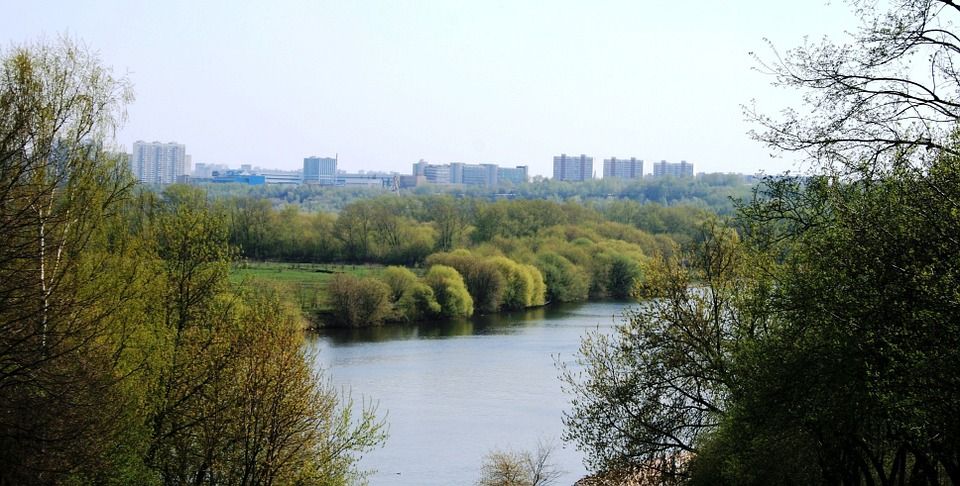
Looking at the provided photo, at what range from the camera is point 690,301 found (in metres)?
15.3

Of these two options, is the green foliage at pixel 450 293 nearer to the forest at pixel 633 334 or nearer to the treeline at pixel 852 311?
the forest at pixel 633 334

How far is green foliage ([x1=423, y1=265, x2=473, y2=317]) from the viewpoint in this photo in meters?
52.2

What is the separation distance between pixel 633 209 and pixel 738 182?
76.8 metres

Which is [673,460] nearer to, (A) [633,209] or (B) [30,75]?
(B) [30,75]

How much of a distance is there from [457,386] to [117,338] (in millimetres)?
19891

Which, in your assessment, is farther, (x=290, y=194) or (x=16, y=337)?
(x=290, y=194)

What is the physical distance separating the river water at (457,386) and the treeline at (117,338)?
8.53 feet

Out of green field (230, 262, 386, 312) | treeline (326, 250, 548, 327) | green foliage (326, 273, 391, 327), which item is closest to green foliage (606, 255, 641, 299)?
treeline (326, 250, 548, 327)

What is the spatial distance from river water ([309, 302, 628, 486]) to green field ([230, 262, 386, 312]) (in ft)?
12.5

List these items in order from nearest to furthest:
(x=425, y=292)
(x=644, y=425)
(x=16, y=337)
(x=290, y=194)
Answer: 1. (x=16, y=337)
2. (x=644, y=425)
3. (x=425, y=292)
4. (x=290, y=194)

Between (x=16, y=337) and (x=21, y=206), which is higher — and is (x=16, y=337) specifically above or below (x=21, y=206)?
below

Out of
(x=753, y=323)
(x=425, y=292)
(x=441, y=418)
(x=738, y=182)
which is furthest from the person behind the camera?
(x=738, y=182)

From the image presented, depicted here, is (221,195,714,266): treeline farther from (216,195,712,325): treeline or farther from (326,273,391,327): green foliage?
(326,273,391,327): green foliage

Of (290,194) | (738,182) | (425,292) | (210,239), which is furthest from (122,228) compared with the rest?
(290,194)
